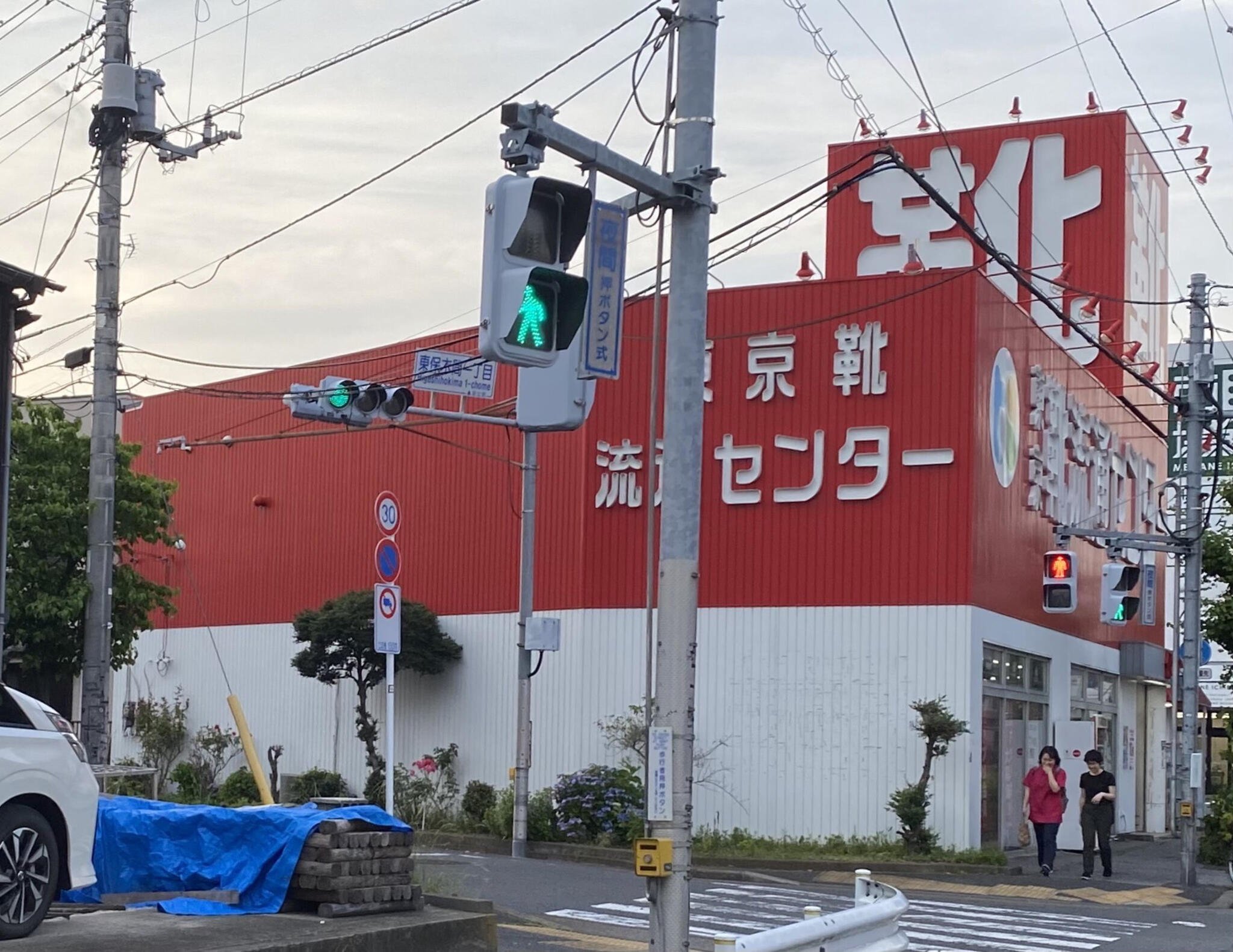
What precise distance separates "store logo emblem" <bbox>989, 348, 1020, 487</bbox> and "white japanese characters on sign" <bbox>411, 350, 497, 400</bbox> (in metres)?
7.54

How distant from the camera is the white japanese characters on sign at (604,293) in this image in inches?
345

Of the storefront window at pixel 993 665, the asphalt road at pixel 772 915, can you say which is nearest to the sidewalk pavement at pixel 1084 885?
the asphalt road at pixel 772 915

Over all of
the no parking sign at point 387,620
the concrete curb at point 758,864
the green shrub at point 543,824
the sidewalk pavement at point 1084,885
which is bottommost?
the sidewalk pavement at point 1084,885

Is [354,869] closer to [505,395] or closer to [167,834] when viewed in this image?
[167,834]

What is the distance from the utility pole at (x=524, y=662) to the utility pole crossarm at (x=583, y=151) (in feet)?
45.6

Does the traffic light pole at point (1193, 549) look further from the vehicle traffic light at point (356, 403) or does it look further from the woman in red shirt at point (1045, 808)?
the vehicle traffic light at point (356, 403)

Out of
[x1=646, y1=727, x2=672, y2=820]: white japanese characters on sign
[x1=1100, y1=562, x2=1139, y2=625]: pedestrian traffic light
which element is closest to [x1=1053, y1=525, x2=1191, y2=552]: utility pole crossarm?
[x1=1100, y1=562, x2=1139, y2=625]: pedestrian traffic light

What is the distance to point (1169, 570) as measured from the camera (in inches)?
1773

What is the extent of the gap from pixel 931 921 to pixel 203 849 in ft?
26.0

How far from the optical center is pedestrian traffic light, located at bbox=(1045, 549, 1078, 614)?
933 inches

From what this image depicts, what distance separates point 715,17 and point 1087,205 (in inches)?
1094

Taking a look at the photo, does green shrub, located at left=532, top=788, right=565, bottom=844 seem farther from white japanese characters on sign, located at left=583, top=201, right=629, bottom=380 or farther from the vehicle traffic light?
white japanese characters on sign, located at left=583, top=201, right=629, bottom=380

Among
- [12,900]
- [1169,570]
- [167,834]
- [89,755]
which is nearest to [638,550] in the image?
[89,755]

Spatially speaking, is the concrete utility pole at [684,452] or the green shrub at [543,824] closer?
the concrete utility pole at [684,452]
